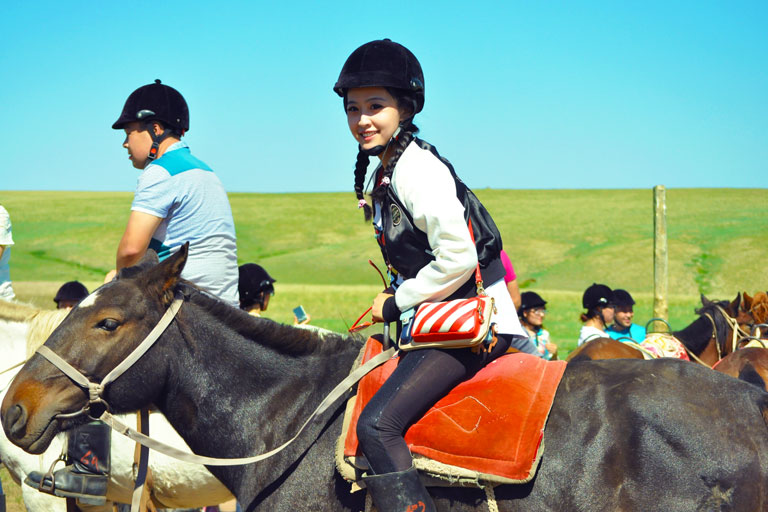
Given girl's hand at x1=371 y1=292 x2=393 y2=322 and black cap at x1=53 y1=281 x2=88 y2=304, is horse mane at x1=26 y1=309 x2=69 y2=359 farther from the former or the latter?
black cap at x1=53 y1=281 x2=88 y2=304

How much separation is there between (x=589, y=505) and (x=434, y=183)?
1.65 meters

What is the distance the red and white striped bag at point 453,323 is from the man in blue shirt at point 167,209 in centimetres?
169

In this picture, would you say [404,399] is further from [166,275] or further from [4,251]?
[4,251]

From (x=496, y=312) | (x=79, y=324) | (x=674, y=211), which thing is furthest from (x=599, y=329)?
(x=674, y=211)

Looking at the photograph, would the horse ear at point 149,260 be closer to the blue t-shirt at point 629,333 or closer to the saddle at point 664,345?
the saddle at point 664,345

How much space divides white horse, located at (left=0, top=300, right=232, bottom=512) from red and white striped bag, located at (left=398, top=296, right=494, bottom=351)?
271 cm

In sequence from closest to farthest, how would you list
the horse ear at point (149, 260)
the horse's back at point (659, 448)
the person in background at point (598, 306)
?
the horse's back at point (659, 448) → the horse ear at point (149, 260) → the person in background at point (598, 306)

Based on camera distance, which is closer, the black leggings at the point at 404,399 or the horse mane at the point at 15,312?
the black leggings at the point at 404,399

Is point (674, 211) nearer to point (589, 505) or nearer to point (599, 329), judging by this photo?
point (599, 329)

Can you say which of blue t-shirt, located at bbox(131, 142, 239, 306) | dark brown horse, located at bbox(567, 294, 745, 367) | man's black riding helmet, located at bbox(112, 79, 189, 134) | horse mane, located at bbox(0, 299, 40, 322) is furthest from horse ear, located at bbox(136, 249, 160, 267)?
dark brown horse, located at bbox(567, 294, 745, 367)

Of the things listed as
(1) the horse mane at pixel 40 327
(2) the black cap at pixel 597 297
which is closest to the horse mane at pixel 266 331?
(1) the horse mane at pixel 40 327

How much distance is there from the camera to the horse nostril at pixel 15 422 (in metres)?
3.43

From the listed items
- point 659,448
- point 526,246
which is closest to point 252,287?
point 659,448

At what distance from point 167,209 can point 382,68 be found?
1.79m
